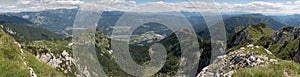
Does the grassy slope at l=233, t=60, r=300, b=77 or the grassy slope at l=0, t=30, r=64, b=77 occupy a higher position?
the grassy slope at l=233, t=60, r=300, b=77

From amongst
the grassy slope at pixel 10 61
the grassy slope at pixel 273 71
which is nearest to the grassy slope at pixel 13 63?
the grassy slope at pixel 10 61

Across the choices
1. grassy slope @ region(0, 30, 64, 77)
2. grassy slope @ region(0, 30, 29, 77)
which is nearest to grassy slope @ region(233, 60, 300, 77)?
grassy slope @ region(0, 30, 29, 77)

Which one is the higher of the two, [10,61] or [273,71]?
[273,71]

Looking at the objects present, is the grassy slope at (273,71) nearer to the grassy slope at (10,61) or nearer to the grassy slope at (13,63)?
the grassy slope at (10,61)

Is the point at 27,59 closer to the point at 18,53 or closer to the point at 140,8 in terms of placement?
the point at 18,53

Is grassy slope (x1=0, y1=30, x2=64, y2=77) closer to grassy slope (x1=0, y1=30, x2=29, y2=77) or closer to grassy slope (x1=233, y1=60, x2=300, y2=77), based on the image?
grassy slope (x1=0, y1=30, x2=29, y2=77)

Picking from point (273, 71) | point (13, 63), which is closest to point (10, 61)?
point (13, 63)

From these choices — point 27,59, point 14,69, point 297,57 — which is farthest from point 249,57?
point 297,57

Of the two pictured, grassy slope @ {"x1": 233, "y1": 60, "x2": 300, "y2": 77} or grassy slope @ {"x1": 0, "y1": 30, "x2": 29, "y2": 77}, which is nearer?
grassy slope @ {"x1": 233, "y1": 60, "x2": 300, "y2": 77}

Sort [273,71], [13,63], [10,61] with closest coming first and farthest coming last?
[273,71] < [13,63] < [10,61]

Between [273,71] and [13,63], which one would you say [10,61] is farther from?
[273,71]

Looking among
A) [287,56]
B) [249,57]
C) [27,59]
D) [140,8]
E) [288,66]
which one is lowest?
[287,56]
